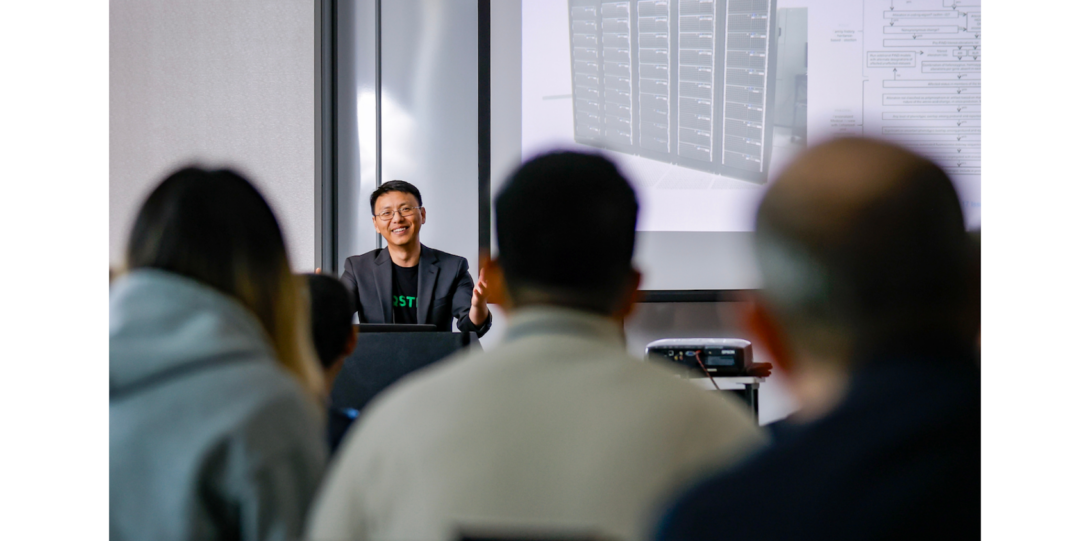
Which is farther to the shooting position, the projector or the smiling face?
→ the smiling face

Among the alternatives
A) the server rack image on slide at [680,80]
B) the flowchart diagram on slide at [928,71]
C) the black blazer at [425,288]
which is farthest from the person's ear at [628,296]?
the flowchart diagram on slide at [928,71]

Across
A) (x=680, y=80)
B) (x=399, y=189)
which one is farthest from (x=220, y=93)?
(x=680, y=80)

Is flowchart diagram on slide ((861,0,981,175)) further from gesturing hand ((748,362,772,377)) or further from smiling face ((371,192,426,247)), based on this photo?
smiling face ((371,192,426,247))

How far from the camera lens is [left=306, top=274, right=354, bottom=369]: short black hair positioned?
126cm

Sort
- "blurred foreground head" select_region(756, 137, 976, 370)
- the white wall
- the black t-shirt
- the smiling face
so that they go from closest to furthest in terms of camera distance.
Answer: "blurred foreground head" select_region(756, 137, 976, 370)
the smiling face
the black t-shirt
the white wall

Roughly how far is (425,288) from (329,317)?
1929mm

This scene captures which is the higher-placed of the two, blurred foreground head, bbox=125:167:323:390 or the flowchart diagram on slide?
the flowchart diagram on slide

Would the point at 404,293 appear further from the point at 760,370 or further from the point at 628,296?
the point at 628,296

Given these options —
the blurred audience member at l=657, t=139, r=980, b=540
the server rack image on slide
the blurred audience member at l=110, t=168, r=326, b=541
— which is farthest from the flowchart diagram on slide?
the blurred audience member at l=110, t=168, r=326, b=541

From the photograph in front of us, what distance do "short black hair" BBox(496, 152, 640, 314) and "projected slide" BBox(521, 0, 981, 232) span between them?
8.32 ft

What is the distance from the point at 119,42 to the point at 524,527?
3979mm

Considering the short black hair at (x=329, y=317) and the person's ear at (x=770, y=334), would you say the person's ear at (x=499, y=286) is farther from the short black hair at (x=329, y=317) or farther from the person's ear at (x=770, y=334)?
the short black hair at (x=329, y=317)
